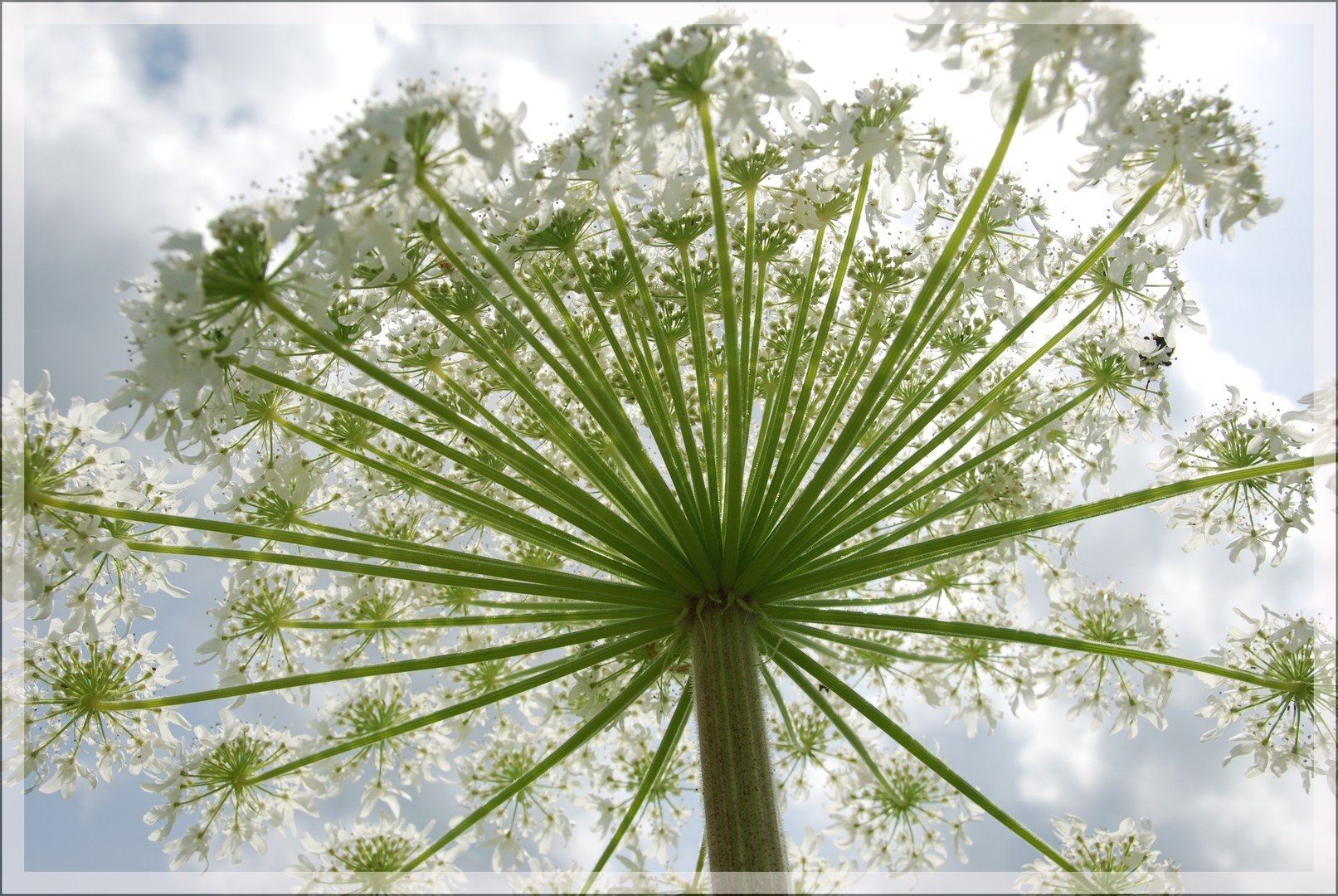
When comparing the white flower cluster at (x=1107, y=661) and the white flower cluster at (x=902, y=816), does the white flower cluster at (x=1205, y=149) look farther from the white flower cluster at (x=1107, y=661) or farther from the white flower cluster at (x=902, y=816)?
the white flower cluster at (x=902, y=816)

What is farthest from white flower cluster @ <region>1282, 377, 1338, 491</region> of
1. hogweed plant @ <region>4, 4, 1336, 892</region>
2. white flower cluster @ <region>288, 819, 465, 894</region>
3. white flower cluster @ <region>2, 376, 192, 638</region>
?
white flower cluster @ <region>2, 376, 192, 638</region>

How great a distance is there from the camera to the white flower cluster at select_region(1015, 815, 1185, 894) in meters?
8.54

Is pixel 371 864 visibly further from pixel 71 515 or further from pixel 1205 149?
pixel 1205 149

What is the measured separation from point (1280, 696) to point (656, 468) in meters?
5.95

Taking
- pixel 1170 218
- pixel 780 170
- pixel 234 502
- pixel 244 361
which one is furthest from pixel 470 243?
pixel 1170 218

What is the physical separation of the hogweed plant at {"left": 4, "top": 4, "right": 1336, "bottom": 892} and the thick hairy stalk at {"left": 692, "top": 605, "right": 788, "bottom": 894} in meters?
0.03

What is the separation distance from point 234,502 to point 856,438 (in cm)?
562

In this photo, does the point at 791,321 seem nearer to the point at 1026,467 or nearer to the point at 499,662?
the point at 1026,467

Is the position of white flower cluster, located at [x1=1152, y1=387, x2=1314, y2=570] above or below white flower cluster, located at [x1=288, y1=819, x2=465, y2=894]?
above

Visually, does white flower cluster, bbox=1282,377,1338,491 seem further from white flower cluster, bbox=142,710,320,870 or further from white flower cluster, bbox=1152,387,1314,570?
white flower cluster, bbox=142,710,320,870

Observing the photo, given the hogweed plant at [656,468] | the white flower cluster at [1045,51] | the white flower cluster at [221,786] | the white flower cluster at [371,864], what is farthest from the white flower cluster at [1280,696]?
the white flower cluster at [221,786]

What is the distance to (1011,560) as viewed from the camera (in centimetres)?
1037

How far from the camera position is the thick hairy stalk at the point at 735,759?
→ 253 inches

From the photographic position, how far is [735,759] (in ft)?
22.2
